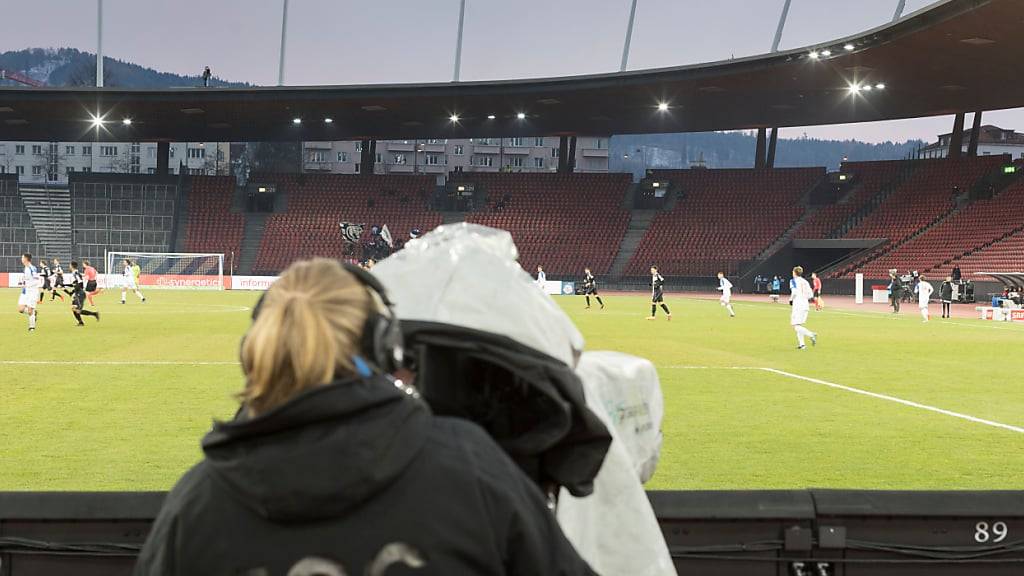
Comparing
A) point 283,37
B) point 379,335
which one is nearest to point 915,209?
point 283,37

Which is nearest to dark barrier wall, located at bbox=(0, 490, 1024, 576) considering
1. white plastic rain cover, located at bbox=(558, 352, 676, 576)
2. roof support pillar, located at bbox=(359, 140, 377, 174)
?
white plastic rain cover, located at bbox=(558, 352, 676, 576)

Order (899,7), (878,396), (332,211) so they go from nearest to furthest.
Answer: (878,396) < (899,7) < (332,211)

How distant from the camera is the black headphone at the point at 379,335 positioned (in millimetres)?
2016

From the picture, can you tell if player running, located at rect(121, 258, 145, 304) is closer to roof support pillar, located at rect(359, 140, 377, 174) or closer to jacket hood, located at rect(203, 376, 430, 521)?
roof support pillar, located at rect(359, 140, 377, 174)

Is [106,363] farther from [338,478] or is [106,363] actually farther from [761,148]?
[761,148]

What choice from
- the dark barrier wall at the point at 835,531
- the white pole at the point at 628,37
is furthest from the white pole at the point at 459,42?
the dark barrier wall at the point at 835,531

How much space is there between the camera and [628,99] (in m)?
58.5

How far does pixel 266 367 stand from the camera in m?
1.92

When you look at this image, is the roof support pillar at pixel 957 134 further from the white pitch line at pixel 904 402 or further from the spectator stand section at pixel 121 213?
the spectator stand section at pixel 121 213

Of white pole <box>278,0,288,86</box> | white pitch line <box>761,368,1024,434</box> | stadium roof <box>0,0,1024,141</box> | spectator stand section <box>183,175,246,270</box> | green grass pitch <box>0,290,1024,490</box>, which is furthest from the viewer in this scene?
spectator stand section <box>183,175,246,270</box>

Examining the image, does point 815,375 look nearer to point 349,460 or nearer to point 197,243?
point 349,460

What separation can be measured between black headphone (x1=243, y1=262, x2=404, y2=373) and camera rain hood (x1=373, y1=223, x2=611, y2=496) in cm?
28

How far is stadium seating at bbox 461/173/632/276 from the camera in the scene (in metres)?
66.1

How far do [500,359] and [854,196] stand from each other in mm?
66242
